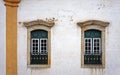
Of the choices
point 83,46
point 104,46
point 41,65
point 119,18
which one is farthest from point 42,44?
point 119,18

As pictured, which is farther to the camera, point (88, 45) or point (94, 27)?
point (88, 45)

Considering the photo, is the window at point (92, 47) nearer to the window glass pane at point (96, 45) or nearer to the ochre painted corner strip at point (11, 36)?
the window glass pane at point (96, 45)

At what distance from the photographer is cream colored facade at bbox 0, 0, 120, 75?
12.8m

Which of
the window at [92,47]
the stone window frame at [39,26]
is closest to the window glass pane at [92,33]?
the window at [92,47]

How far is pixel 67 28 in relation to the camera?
12.9m

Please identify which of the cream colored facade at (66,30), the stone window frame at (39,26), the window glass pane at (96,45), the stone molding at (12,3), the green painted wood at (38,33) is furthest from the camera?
the window glass pane at (96,45)

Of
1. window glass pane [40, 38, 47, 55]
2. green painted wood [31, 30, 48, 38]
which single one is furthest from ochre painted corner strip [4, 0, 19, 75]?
window glass pane [40, 38, 47, 55]

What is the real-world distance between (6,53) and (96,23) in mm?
3974

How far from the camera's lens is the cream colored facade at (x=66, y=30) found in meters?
12.8

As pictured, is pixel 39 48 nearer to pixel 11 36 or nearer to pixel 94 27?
pixel 11 36

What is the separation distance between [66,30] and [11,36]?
2327mm

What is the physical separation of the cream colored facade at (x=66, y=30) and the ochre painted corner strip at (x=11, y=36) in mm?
84

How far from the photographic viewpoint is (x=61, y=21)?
12.9 metres

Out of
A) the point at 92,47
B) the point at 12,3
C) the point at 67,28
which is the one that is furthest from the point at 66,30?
the point at 12,3
